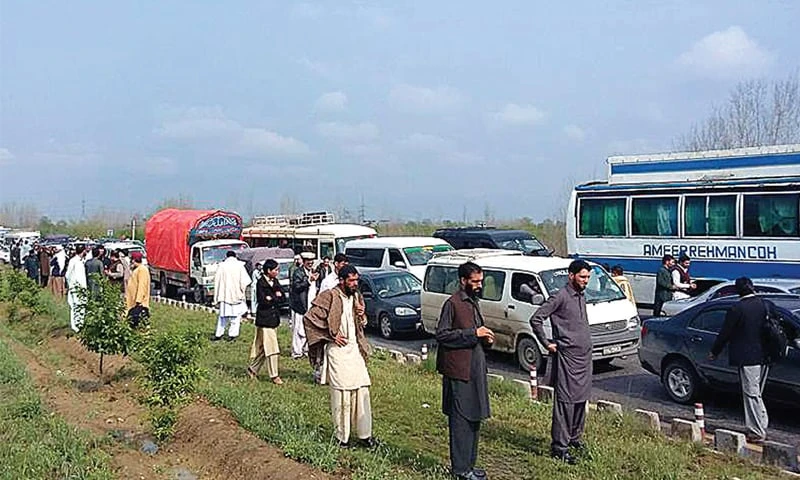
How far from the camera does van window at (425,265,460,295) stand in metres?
15.5

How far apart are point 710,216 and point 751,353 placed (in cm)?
989

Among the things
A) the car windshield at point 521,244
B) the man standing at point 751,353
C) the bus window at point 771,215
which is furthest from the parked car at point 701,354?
the car windshield at point 521,244

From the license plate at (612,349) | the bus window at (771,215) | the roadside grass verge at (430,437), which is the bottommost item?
the roadside grass verge at (430,437)

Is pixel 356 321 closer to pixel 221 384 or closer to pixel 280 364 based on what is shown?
pixel 221 384

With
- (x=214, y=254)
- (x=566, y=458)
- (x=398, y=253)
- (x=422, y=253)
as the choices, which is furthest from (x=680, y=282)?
(x=214, y=254)

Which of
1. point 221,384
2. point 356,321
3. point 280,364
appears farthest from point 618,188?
point 356,321

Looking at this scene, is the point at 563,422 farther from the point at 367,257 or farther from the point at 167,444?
the point at 367,257

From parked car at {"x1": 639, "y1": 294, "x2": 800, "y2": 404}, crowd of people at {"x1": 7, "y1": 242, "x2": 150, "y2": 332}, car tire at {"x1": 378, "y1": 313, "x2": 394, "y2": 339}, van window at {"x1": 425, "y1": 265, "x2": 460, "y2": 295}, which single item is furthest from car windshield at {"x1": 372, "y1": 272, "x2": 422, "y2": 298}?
parked car at {"x1": 639, "y1": 294, "x2": 800, "y2": 404}

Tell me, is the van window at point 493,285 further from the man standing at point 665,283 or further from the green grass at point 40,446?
the green grass at point 40,446

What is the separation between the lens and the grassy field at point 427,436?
23.8ft

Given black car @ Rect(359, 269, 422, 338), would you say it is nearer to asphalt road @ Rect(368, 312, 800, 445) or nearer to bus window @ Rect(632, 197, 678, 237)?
asphalt road @ Rect(368, 312, 800, 445)

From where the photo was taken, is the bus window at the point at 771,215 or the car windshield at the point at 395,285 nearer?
the bus window at the point at 771,215

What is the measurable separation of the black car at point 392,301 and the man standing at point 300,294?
4307mm

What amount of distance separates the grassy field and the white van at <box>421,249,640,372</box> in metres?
1.81
